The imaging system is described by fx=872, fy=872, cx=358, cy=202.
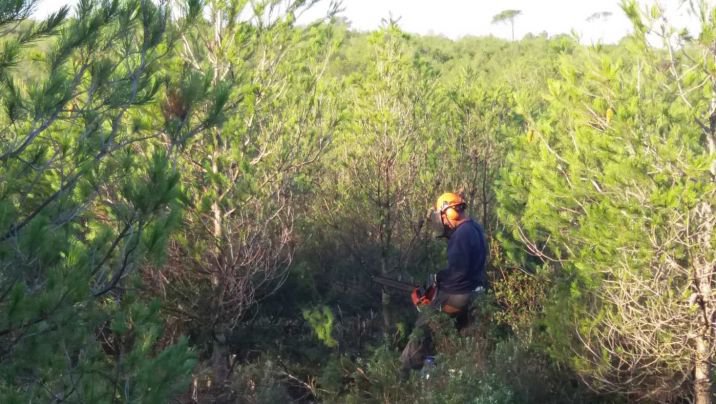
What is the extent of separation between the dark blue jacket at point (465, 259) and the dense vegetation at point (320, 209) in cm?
31

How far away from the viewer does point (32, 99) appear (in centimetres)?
363

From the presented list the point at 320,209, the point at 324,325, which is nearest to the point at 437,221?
the point at 324,325

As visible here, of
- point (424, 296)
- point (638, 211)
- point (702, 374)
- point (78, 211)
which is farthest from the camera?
point (424, 296)

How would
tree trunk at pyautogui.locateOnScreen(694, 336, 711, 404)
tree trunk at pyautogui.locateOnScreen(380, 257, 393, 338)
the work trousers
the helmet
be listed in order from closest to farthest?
tree trunk at pyautogui.locateOnScreen(694, 336, 711, 404)
the helmet
the work trousers
tree trunk at pyautogui.locateOnScreen(380, 257, 393, 338)

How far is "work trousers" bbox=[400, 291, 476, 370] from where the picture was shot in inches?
311

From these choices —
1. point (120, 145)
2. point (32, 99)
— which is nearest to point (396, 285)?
point (120, 145)

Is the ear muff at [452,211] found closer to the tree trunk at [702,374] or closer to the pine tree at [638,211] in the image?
the pine tree at [638,211]

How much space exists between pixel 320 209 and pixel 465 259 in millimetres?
3055

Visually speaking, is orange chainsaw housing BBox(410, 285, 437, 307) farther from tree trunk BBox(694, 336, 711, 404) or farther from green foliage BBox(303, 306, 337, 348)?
tree trunk BBox(694, 336, 711, 404)

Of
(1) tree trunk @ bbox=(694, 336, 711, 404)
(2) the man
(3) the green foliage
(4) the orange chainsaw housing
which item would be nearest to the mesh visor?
(2) the man

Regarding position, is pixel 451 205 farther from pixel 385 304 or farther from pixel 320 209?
pixel 320 209

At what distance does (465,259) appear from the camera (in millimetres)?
7672

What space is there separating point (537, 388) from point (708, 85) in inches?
108

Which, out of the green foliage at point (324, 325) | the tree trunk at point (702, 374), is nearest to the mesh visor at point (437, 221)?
the green foliage at point (324, 325)
